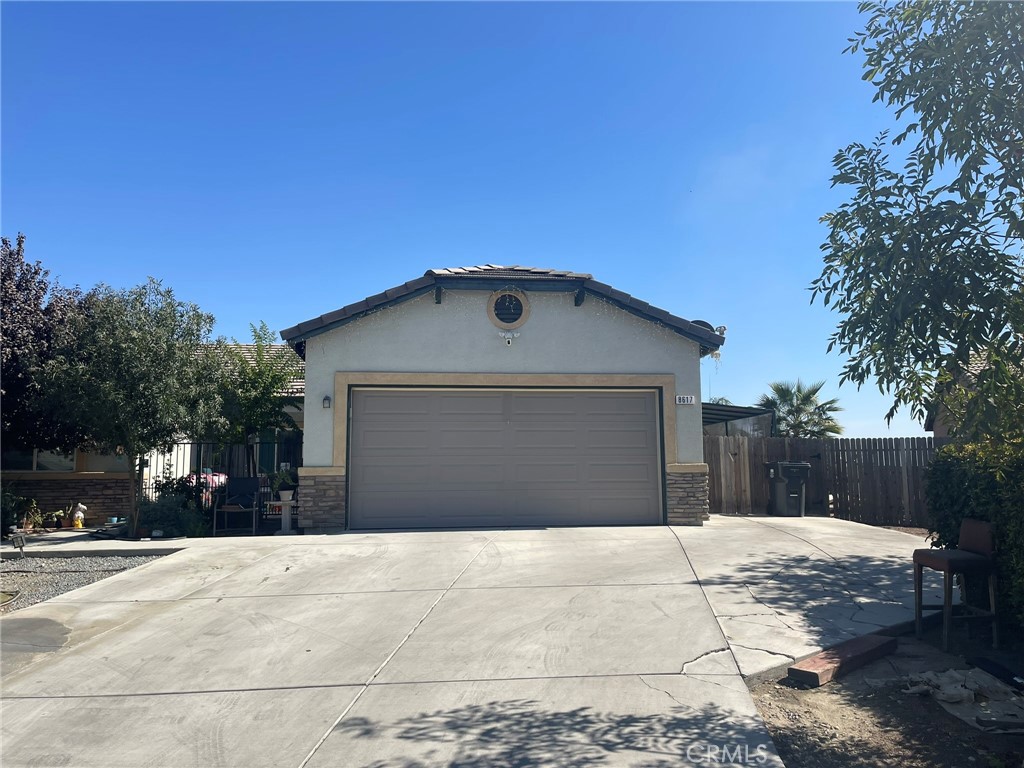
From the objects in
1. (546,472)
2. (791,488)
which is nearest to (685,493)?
(546,472)

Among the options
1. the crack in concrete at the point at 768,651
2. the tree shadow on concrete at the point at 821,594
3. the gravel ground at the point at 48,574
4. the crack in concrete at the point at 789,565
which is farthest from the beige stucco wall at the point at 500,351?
the crack in concrete at the point at 768,651

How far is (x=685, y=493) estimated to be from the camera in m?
13.6

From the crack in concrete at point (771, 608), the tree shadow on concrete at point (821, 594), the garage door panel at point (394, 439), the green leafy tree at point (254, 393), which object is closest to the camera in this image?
the crack in concrete at point (771, 608)

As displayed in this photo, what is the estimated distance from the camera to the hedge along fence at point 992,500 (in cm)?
569

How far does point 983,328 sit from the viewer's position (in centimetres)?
423

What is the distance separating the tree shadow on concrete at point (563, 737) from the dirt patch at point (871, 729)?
11.5 inches

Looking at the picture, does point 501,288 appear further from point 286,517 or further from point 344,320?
point 286,517

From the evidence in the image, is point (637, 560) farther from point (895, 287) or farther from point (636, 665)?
point (895, 287)

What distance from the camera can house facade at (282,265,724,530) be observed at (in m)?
13.3

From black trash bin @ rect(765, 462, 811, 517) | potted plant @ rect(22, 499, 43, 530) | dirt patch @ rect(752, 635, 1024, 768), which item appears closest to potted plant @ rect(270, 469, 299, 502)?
potted plant @ rect(22, 499, 43, 530)

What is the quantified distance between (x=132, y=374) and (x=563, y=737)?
1043 cm

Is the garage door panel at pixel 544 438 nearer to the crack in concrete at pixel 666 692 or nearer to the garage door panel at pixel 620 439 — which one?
the garage door panel at pixel 620 439

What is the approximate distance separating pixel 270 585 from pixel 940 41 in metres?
8.42

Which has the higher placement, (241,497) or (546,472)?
(546,472)
